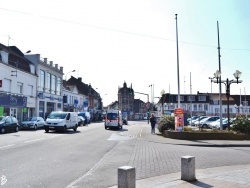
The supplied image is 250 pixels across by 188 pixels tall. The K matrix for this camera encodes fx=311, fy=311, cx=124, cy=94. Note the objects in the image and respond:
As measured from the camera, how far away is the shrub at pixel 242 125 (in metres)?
21.9

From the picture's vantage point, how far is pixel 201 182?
25.0ft

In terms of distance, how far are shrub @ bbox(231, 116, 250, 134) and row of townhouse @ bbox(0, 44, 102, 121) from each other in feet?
83.0

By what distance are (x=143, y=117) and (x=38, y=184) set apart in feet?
465

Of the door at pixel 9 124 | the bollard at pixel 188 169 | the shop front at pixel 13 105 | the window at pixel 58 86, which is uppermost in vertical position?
the window at pixel 58 86

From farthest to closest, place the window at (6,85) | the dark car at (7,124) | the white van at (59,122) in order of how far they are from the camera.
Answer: the window at (6,85) → the white van at (59,122) → the dark car at (7,124)

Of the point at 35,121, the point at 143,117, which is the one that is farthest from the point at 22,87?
the point at 143,117

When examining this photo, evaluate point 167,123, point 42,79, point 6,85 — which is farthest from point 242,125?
point 42,79

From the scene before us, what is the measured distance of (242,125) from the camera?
2211 centimetres

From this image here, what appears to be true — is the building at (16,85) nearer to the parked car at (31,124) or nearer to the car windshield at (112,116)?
the parked car at (31,124)

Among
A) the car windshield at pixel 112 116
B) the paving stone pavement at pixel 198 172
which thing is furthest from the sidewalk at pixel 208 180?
the car windshield at pixel 112 116

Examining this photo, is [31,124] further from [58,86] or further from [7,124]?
[58,86]

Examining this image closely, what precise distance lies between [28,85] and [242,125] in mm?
31467

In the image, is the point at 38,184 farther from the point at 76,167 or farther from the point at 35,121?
the point at 35,121

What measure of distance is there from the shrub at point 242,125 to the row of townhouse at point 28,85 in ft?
83.0
